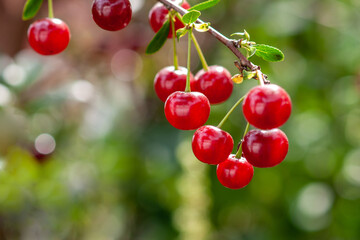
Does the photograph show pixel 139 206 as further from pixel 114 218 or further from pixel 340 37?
pixel 340 37

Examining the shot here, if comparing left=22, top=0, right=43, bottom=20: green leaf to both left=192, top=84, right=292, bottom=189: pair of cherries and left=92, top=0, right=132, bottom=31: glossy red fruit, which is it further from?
left=192, top=84, right=292, bottom=189: pair of cherries

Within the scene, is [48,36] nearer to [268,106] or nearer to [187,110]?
[187,110]

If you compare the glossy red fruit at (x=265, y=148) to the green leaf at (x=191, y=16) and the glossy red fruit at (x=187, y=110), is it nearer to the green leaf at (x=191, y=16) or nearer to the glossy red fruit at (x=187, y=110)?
the glossy red fruit at (x=187, y=110)

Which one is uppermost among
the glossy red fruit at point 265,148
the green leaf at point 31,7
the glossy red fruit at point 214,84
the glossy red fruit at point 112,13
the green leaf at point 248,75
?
the green leaf at point 31,7

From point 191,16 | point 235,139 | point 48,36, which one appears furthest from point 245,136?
point 235,139

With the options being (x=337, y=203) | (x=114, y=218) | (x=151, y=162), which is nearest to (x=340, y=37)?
(x=337, y=203)

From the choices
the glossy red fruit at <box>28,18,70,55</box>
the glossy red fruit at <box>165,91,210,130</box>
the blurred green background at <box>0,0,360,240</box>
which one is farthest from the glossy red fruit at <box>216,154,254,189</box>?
the blurred green background at <box>0,0,360,240</box>

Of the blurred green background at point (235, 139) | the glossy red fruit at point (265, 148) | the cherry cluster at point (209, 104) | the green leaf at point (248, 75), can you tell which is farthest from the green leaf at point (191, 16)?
the blurred green background at point (235, 139)
